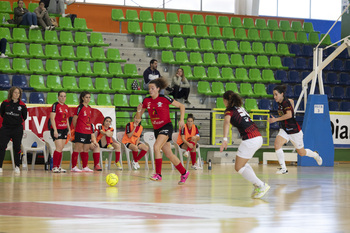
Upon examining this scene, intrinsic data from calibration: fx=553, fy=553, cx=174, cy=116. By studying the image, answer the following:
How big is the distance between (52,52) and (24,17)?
1.86 metres

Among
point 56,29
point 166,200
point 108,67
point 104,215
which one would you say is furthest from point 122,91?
point 104,215

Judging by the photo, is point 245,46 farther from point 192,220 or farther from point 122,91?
point 192,220

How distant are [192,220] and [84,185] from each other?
459 centimetres

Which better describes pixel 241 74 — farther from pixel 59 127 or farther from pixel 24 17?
pixel 59 127

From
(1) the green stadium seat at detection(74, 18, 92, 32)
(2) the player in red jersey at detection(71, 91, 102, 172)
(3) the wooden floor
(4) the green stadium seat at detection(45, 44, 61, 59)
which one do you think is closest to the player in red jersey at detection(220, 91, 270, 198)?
(3) the wooden floor

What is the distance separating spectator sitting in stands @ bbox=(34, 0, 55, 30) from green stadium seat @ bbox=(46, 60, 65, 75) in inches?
69.7

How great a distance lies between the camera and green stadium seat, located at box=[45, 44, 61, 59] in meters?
19.6

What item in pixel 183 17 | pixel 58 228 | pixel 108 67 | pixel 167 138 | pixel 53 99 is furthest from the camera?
pixel 183 17

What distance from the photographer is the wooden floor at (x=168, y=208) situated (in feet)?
16.6

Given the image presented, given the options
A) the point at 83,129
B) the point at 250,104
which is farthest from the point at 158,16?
the point at 83,129

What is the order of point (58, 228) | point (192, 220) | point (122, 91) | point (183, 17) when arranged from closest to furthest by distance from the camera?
point (58, 228) → point (192, 220) → point (122, 91) → point (183, 17)

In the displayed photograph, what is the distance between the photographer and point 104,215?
5.75 metres

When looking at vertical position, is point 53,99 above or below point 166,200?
above

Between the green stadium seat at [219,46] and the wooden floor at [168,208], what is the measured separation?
515 inches
